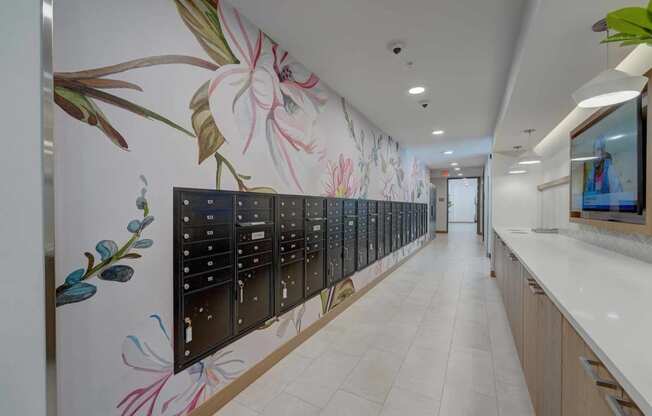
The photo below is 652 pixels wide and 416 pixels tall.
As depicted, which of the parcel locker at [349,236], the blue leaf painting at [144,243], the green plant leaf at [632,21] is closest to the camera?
the green plant leaf at [632,21]

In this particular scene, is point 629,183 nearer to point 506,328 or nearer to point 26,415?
point 506,328

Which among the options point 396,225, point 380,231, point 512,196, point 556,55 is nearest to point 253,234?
point 556,55

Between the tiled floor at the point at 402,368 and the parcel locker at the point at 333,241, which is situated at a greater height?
the parcel locker at the point at 333,241

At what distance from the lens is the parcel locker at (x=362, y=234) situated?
11.6ft

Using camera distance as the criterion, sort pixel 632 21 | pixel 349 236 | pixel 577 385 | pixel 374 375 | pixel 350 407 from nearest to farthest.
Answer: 1. pixel 632 21
2. pixel 577 385
3. pixel 350 407
4. pixel 374 375
5. pixel 349 236

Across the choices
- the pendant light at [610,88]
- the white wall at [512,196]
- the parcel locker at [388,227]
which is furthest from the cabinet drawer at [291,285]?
the white wall at [512,196]

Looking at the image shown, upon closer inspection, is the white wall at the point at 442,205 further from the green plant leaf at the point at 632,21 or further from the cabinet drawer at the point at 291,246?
the green plant leaf at the point at 632,21

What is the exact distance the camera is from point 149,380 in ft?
4.35

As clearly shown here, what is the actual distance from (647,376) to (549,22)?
1612 mm

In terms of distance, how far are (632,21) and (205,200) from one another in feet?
5.44

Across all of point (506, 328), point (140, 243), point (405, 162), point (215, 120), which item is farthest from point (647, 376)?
point (405, 162)

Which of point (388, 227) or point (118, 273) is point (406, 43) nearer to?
point (118, 273)

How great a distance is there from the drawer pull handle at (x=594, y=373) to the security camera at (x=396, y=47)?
2.10 m

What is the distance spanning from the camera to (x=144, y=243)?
1304 millimetres
